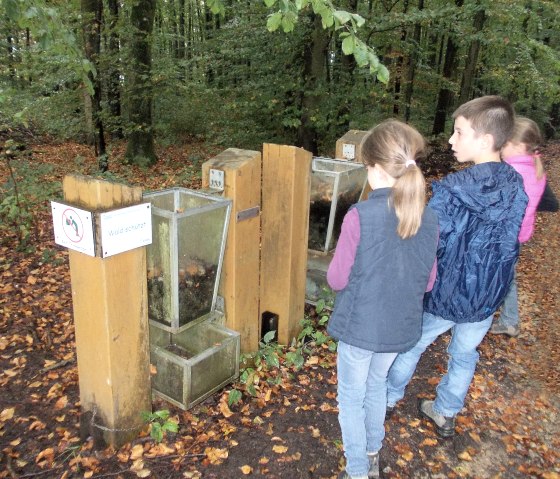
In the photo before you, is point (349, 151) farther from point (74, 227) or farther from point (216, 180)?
point (74, 227)

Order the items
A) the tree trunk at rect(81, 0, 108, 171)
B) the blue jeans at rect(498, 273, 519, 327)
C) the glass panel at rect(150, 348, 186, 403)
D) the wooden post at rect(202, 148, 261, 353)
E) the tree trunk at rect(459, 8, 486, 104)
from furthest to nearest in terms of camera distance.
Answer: the tree trunk at rect(459, 8, 486, 104)
the tree trunk at rect(81, 0, 108, 171)
the blue jeans at rect(498, 273, 519, 327)
the wooden post at rect(202, 148, 261, 353)
the glass panel at rect(150, 348, 186, 403)

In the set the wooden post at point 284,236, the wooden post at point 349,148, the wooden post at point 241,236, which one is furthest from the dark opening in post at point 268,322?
the wooden post at point 349,148

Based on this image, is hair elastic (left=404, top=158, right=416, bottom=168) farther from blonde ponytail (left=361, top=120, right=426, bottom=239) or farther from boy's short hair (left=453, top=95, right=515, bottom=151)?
boy's short hair (left=453, top=95, right=515, bottom=151)

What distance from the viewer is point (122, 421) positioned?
102 inches

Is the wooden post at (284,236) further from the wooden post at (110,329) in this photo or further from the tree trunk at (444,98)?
the tree trunk at (444,98)

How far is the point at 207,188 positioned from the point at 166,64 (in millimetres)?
9888

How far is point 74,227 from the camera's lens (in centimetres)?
226

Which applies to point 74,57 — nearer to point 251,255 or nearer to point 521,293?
point 251,255

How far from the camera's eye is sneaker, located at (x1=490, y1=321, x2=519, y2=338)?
4469mm

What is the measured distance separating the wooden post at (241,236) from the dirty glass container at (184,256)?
5.3 inches

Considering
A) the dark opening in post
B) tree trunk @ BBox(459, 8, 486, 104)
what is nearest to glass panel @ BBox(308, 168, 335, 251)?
the dark opening in post

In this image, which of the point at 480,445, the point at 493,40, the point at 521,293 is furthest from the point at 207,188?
the point at 493,40

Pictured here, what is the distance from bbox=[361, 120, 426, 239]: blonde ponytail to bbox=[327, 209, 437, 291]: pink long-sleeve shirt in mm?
194

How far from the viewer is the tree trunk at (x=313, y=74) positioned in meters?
8.83
